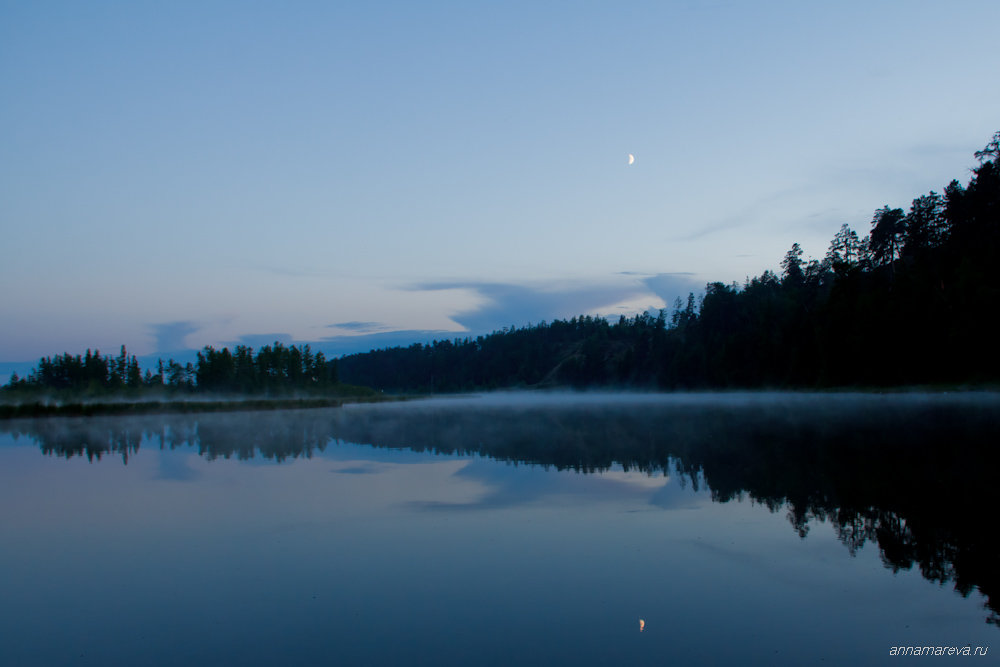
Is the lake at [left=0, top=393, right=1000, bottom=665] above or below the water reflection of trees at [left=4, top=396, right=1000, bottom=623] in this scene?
above

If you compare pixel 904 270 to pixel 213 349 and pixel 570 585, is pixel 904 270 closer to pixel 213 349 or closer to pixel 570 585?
pixel 570 585

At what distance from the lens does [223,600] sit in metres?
7.43

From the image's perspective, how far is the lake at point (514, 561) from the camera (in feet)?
20.3

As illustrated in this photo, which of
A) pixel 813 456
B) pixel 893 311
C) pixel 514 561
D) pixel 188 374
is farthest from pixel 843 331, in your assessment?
pixel 188 374

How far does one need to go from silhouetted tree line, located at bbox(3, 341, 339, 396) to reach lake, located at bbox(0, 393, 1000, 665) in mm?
92247

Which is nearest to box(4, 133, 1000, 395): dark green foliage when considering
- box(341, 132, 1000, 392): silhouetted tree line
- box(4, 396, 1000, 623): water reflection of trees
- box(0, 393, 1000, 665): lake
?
box(341, 132, 1000, 392): silhouetted tree line

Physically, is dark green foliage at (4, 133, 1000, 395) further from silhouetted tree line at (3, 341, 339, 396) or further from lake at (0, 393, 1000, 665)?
lake at (0, 393, 1000, 665)

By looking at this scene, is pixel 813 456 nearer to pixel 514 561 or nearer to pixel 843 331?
pixel 514 561

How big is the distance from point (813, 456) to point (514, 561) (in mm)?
11763

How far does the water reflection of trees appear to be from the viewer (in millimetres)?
9359

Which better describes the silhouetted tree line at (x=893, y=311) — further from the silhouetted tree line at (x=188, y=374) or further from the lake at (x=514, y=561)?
the silhouetted tree line at (x=188, y=374)

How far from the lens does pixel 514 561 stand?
28.4 ft

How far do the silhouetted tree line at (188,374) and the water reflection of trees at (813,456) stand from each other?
3063 inches

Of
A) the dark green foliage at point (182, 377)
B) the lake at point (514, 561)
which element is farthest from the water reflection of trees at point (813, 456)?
the dark green foliage at point (182, 377)
